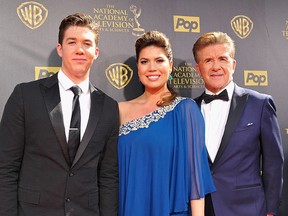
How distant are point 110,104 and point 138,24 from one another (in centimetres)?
85

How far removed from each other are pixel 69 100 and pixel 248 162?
1.09 m

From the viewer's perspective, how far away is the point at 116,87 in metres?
2.70

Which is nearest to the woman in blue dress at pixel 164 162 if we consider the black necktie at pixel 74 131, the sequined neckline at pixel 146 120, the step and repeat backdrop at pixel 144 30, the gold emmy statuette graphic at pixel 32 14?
the sequined neckline at pixel 146 120

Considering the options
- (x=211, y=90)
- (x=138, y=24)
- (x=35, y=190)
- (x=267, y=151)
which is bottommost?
(x=35, y=190)

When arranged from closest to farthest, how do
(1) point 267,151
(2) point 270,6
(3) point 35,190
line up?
(3) point 35,190
(1) point 267,151
(2) point 270,6

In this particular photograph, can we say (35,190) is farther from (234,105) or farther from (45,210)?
(234,105)

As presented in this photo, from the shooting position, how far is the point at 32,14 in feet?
8.21

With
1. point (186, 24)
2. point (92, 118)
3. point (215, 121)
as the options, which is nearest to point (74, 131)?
point (92, 118)

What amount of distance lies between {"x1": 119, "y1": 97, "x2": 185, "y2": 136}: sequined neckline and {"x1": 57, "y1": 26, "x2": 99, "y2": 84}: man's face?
38cm

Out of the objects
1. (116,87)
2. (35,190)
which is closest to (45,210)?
(35,190)

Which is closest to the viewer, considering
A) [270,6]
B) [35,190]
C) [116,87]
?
[35,190]

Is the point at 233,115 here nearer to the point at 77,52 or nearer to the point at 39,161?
the point at 77,52

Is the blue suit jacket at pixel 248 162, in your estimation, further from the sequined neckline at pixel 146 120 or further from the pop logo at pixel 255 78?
the pop logo at pixel 255 78

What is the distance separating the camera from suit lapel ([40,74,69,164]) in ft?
6.19
